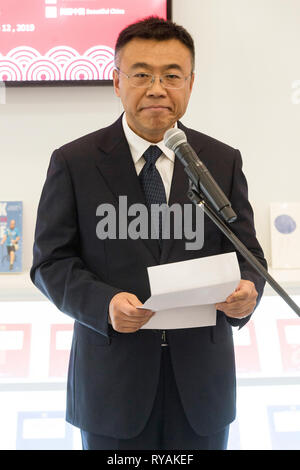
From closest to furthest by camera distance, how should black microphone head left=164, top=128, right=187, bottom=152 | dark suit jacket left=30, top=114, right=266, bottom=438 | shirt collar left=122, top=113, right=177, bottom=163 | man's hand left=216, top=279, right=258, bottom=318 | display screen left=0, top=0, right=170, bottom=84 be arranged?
black microphone head left=164, top=128, right=187, bottom=152, man's hand left=216, top=279, right=258, bottom=318, dark suit jacket left=30, top=114, right=266, bottom=438, shirt collar left=122, top=113, right=177, bottom=163, display screen left=0, top=0, right=170, bottom=84

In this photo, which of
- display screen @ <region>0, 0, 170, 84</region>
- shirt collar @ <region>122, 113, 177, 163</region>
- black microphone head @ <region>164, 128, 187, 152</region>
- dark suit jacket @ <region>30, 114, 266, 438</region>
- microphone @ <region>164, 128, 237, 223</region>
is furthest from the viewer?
display screen @ <region>0, 0, 170, 84</region>

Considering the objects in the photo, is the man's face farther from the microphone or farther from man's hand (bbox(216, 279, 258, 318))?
man's hand (bbox(216, 279, 258, 318))

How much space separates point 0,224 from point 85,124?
584mm

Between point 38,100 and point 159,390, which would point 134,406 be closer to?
point 159,390

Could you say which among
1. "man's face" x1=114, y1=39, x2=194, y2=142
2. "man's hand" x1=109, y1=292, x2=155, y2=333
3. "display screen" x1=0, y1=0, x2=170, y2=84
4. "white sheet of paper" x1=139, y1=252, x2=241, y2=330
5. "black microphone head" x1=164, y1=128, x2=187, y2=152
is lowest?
"man's hand" x1=109, y1=292, x2=155, y2=333

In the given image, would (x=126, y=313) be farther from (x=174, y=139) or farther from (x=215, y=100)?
(x=215, y=100)

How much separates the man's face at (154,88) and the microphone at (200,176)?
29cm

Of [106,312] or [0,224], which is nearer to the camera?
[106,312]

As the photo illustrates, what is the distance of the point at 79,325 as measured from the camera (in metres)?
1.42

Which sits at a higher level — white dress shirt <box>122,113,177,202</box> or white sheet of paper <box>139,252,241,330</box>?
white dress shirt <box>122,113,177,202</box>

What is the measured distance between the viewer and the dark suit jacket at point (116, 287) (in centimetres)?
132

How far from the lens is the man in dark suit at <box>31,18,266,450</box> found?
132cm

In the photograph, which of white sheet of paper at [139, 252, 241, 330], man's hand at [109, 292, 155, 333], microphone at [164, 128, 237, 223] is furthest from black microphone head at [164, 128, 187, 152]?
man's hand at [109, 292, 155, 333]
